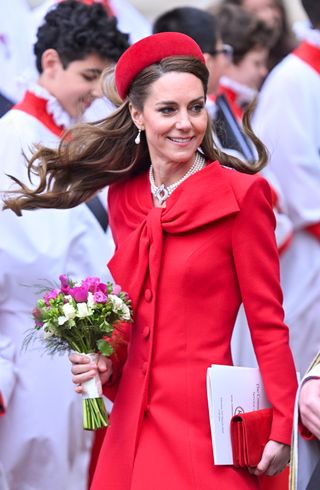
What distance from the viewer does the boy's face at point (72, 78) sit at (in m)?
6.26

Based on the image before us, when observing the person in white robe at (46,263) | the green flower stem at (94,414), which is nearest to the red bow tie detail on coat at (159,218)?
the green flower stem at (94,414)

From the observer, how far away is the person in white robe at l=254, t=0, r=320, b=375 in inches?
288

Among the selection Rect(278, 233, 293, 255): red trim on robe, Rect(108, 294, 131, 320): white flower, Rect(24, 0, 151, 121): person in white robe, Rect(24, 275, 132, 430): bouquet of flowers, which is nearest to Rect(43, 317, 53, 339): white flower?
Rect(24, 275, 132, 430): bouquet of flowers

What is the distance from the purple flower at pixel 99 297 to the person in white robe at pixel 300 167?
312 cm

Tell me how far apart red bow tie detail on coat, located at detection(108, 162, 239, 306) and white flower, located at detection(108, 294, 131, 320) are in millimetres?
112

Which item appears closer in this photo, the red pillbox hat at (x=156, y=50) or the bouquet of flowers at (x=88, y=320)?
the bouquet of flowers at (x=88, y=320)

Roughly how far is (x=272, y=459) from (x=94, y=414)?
0.57 m

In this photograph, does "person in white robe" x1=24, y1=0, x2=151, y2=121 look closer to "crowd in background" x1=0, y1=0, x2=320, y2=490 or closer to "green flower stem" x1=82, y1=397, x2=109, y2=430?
"crowd in background" x1=0, y1=0, x2=320, y2=490

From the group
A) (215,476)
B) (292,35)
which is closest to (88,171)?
(215,476)

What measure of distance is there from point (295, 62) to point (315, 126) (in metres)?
0.38

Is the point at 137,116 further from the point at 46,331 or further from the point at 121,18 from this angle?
the point at 121,18

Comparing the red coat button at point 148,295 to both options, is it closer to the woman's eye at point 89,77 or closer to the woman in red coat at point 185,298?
the woman in red coat at point 185,298

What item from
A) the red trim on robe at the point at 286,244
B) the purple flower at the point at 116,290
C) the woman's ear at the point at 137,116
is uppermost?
the woman's ear at the point at 137,116

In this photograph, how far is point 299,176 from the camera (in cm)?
730
